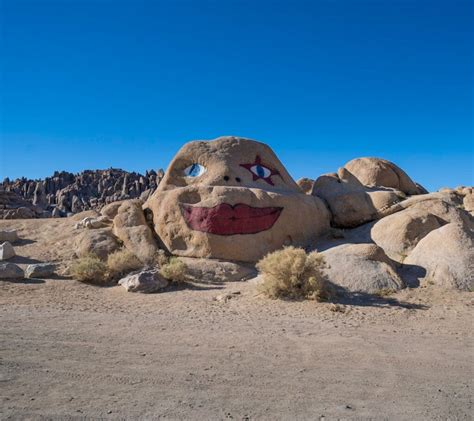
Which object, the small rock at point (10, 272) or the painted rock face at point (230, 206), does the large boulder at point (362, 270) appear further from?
the small rock at point (10, 272)

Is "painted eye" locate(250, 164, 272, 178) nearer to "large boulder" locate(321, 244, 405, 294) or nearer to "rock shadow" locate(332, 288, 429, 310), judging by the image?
"large boulder" locate(321, 244, 405, 294)

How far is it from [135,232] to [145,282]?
11.0ft

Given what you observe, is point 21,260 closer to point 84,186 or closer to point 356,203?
point 356,203

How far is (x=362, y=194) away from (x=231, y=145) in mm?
4896

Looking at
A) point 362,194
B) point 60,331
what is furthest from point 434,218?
point 60,331

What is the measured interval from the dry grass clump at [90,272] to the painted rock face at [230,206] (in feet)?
7.86

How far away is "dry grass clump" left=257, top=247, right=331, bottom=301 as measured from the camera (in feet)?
29.2

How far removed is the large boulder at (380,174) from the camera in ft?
56.3

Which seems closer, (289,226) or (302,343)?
(302,343)

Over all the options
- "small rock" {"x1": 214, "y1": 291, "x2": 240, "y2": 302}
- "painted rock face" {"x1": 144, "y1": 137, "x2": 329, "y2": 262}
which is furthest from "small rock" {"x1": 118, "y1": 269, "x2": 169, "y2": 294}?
"painted rock face" {"x1": 144, "y1": 137, "x2": 329, "y2": 262}

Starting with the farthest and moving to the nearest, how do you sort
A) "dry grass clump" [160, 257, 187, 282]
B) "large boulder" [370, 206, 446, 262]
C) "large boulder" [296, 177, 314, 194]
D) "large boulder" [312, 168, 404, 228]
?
"large boulder" [296, 177, 314, 194], "large boulder" [312, 168, 404, 228], "large boulder" [370, 206, 446, 262], "dry grass clump" [160, 257, 187, 282]

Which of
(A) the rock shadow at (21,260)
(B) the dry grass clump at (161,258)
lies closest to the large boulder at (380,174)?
(B) the dry grass clump at (161,258)

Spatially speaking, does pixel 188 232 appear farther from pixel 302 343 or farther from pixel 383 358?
pixel 383 358

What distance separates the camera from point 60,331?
6422mm
